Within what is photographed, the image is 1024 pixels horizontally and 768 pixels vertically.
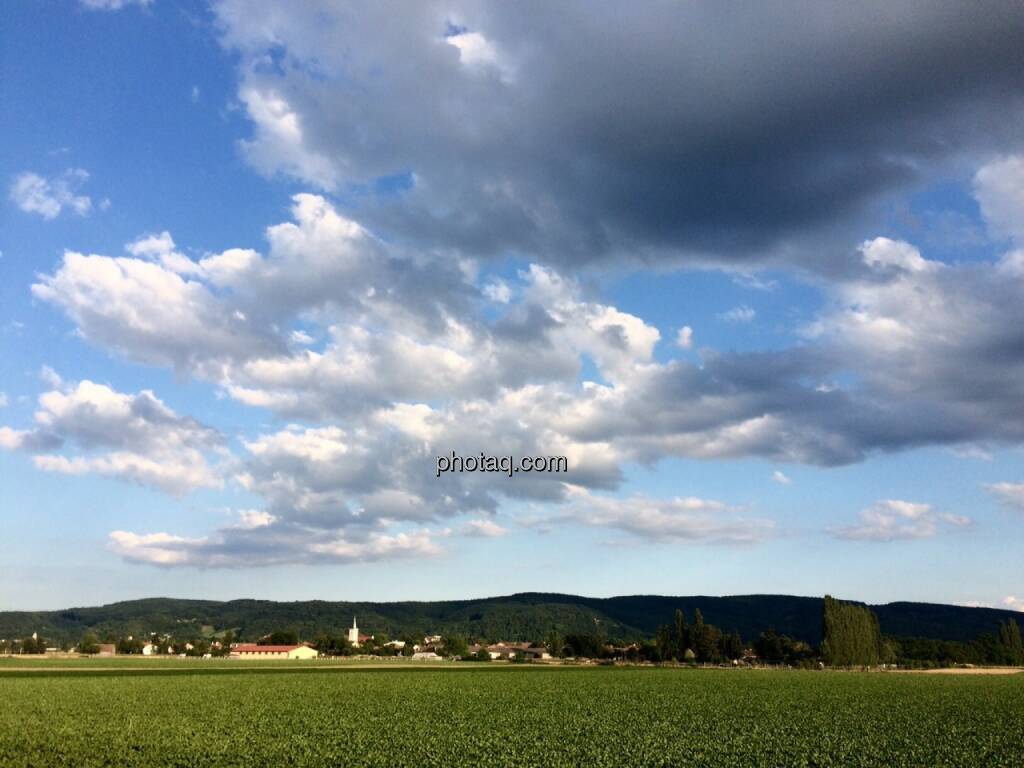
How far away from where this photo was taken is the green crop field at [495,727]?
37906mm

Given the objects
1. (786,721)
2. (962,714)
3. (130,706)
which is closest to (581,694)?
(786,721)

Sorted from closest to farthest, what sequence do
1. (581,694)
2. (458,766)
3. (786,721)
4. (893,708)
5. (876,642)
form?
1. (458,766)
2. (786,721)
3. (893,708)
4. (581,694)
5. (876,642)

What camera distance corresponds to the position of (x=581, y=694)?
237 feet

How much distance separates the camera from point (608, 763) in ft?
116

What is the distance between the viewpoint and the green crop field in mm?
37906

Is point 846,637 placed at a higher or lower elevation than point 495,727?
lower

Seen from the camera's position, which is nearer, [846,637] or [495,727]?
[495,727]

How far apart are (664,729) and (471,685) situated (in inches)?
1658

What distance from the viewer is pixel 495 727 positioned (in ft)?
156

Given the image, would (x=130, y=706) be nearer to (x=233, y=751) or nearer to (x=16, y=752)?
(x=16, y=752)

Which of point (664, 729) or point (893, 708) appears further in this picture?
point (893, 708)

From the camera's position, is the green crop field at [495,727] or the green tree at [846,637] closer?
the green crop field at [495,727]

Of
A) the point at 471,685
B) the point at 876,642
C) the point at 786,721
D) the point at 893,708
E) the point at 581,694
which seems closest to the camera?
the point at 786,721

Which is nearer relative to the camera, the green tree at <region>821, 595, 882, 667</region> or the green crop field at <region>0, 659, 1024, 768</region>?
the green crop field at <region>0, 659, 1024, 768</region>
